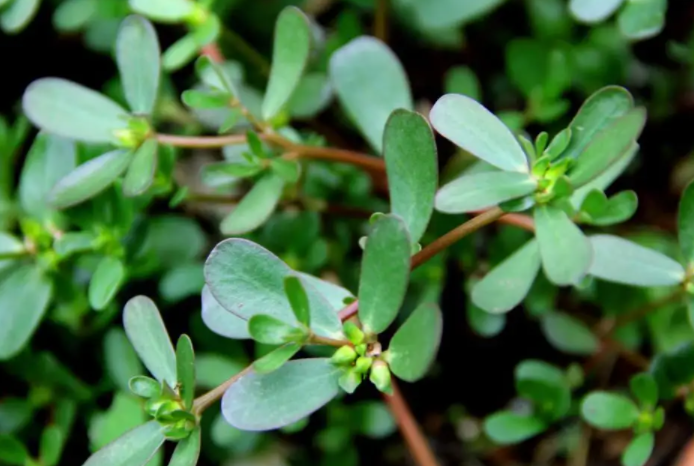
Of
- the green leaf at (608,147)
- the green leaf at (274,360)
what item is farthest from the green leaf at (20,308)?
the green leaf at (608,147)

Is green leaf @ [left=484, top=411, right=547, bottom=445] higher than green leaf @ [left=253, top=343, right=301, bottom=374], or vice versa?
green leaf @ [left=253, top=343, right=301, bottom=374]

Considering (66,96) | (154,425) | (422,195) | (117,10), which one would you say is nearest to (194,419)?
(154,425)

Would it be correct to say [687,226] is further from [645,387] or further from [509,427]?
[509,427]

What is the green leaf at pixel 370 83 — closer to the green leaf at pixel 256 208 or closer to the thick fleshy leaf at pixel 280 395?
the green leaf at pixel 256 208

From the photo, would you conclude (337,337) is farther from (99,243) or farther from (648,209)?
(648,209)

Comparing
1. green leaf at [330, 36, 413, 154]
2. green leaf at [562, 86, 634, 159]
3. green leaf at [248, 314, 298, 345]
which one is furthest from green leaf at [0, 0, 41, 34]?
green leaf at [562, 86, 634, 159]

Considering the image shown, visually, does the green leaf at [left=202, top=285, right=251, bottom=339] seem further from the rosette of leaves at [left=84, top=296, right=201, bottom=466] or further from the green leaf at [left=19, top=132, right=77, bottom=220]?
the green leaf at [left=19, top=132, right=77, bottom=220]
